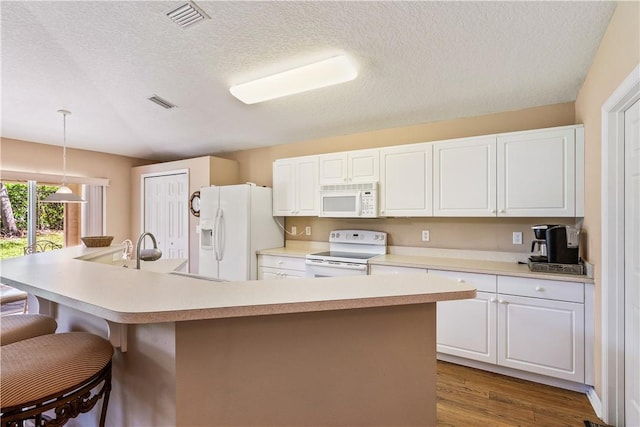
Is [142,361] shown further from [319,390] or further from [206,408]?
[319,390]

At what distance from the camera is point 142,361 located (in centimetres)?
119

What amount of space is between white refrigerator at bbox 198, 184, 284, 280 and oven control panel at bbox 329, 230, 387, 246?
88 centimetres

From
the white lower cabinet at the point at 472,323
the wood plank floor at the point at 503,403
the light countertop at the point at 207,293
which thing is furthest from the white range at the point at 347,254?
the light countertop at the point at 207,293

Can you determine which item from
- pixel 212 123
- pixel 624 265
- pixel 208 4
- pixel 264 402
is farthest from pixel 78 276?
pixel 624 265

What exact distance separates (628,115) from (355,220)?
8.29ft

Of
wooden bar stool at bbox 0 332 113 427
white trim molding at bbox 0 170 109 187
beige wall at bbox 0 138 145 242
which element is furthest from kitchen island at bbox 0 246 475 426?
beige wall at bbox 0 138 145 242

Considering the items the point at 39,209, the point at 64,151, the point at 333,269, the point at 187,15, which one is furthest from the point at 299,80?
the point at 39,209

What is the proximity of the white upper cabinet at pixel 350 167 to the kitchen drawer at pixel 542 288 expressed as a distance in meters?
1.55

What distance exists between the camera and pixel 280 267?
12.1 ft

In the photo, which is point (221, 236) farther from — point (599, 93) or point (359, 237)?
point (599, 93)

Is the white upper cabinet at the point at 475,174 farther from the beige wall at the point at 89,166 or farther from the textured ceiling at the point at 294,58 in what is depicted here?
the beige wall at the point at 89,166

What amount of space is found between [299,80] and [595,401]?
3171mm

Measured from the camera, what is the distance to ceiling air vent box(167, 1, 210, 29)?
76.2 inches

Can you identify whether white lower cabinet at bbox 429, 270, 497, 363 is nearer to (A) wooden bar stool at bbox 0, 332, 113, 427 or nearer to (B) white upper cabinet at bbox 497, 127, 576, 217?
(B) white upper cabinet at bbox 497, 127, 576, 217
